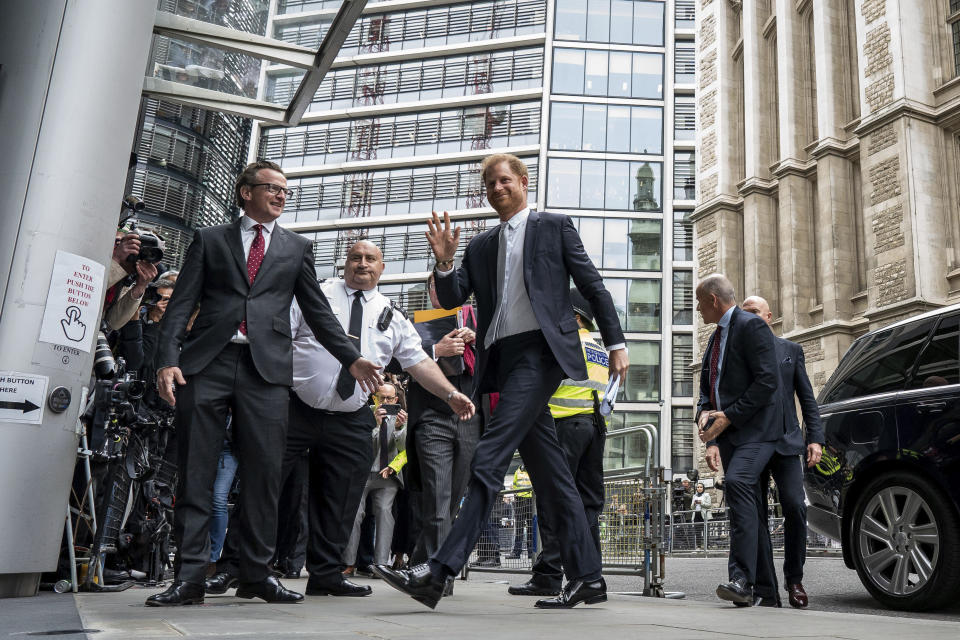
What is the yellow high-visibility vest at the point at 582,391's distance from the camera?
253 inches

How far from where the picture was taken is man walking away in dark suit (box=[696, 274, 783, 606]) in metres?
5.40

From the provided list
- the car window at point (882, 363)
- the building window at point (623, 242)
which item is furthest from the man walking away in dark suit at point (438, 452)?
the building window at point (623, 242)

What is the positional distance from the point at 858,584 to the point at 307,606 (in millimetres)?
5473

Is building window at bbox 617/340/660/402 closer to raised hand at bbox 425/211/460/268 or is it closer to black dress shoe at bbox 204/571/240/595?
black dress shoe at bbox 204/571/240/595

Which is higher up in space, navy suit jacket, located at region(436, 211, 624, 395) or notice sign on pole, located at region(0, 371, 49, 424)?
navy suit jacket, located at region(436, 211, 624, 395)

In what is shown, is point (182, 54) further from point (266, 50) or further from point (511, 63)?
point (511, 63)

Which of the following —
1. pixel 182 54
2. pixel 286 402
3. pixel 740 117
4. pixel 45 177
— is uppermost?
pixel 740 117

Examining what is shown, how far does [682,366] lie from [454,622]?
1907 inches

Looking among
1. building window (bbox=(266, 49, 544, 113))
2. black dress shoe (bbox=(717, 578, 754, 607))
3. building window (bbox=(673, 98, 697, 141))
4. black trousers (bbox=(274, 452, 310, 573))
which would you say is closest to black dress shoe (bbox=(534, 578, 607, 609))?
black dress shoe (bbox=(717, 578, 754, 607))

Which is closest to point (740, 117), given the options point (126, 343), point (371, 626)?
point (126, 343)

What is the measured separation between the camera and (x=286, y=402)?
15.3 ft

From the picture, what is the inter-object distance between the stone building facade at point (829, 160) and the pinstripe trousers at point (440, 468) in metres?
22.0

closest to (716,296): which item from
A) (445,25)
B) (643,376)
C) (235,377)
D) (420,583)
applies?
(420,583)

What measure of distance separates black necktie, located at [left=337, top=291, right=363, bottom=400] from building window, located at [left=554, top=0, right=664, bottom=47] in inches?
2061
